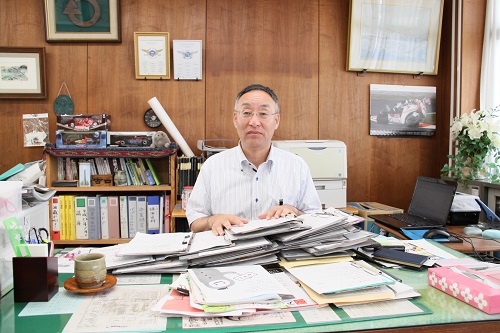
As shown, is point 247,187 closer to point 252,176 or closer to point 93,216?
point 252,176

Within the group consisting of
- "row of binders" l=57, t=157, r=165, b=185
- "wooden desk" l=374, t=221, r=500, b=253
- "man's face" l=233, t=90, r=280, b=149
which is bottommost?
"wooden desk" l=374, t=221, r=500, b=253

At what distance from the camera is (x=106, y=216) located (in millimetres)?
3080

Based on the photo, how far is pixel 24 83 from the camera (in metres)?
3.23

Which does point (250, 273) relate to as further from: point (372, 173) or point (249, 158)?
point (372, 173)

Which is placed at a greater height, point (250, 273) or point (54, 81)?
point (54, 81)

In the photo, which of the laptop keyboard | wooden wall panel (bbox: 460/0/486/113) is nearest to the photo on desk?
wooden wall panel (bbox: 460/0/486/113)

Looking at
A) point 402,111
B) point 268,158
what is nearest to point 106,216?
point 268,158

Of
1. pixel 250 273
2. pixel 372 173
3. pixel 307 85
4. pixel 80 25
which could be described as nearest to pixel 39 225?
pixel 250 273

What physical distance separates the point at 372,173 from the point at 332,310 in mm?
2899

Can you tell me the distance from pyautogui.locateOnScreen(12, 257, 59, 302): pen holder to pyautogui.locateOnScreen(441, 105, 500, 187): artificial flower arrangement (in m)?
2.80

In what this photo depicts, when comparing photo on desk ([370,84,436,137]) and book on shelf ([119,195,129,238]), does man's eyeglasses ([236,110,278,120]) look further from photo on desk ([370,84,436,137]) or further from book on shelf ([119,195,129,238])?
photo on desk ([370,84,436,137])

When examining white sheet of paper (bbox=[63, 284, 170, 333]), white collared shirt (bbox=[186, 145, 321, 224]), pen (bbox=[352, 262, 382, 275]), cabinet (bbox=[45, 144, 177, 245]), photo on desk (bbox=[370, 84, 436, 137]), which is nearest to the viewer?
white sheet of paper (bbox=[63, 284, 170, 333])

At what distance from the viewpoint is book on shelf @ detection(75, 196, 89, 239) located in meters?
3.04

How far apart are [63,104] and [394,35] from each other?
120 inches
